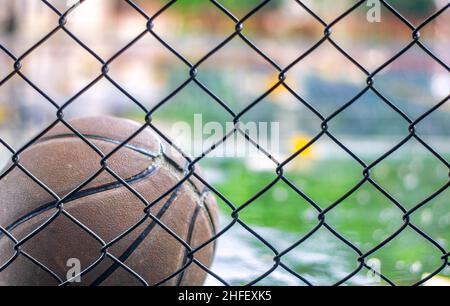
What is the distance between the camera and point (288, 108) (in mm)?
11414

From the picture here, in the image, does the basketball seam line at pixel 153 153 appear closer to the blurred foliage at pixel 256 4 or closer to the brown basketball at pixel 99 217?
the brown basketball at pixel 99 217

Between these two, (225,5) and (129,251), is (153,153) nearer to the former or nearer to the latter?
(129,251)

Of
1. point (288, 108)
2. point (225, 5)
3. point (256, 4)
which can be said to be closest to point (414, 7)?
point (256, 4)

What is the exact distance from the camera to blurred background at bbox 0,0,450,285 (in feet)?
11.0

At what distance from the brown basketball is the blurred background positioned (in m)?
0.70

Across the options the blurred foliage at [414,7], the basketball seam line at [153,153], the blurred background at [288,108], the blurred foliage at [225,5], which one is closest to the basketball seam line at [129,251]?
the basketball seam line at [153,153]

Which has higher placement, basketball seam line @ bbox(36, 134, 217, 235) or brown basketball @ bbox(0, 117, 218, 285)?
basketball seam line @ bbox(36, 134, 217, 235)

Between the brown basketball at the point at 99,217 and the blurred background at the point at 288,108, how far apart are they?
0.70 metres

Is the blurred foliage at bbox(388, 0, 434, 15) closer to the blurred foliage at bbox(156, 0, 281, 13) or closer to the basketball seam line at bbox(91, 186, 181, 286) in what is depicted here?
the blurred foliage at bbox(156, 0, 281, 13)

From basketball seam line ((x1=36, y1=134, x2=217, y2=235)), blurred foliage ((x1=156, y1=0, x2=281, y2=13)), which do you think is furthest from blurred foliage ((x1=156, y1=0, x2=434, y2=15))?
basketball seam line ((x1=36, y1=134, x2=217, y2=235))

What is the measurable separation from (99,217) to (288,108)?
32.1 feet

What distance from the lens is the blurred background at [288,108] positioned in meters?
3.36

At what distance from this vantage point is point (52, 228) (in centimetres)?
172
